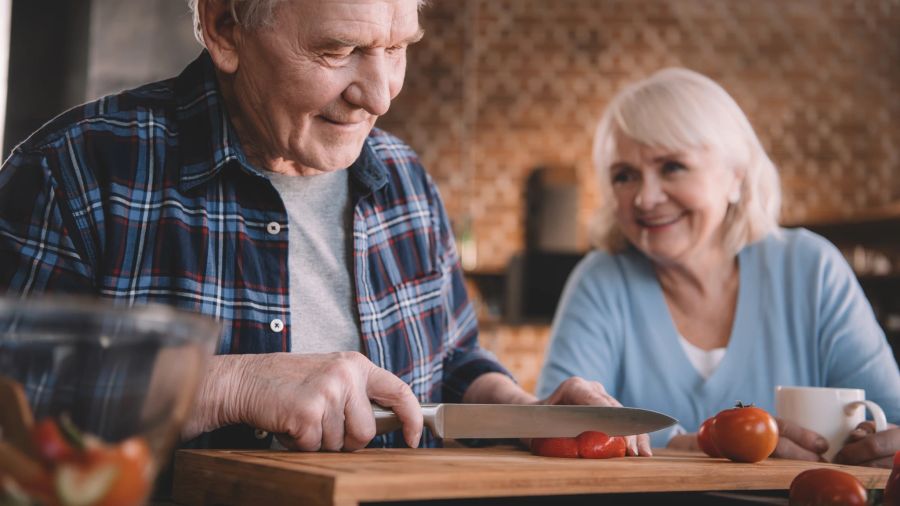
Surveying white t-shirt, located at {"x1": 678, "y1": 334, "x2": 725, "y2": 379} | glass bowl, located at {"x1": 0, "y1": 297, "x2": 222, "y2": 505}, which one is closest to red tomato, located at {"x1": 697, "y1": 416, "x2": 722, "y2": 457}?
white t-shirt, located at {"x1": 678, "y1": 334, "x2": 725, "y2": 379}

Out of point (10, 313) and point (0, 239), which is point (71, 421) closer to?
point (10, 313)

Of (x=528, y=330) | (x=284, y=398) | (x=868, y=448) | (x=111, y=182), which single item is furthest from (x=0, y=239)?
(x=528, y=330)

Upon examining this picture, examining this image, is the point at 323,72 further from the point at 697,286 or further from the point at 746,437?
the point at 697,286

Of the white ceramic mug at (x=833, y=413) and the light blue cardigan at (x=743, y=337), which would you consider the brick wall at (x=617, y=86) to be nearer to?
the light blue cardigan at (x=743, y=337)

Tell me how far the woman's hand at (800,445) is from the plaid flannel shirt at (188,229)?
58cm

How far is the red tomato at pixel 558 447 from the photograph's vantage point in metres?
1.26

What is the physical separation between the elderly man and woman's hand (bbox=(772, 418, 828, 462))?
342mm

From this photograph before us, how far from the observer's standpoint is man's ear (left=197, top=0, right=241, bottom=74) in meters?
1.37

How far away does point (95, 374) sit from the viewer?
582 mm

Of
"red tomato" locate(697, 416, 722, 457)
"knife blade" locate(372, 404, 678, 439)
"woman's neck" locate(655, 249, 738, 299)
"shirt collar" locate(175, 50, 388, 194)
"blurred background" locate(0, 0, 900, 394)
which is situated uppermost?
"blurred background" locate(0, 0, 900, 394)

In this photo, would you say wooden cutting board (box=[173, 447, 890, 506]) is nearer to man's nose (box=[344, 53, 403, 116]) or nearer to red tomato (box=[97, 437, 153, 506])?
red tomato (box=[97, 437, 153, 506])

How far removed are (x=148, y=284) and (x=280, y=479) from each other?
48 centimetres

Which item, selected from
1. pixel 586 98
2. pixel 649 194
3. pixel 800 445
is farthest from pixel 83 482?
pixel 586 98

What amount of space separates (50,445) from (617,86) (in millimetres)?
5897
